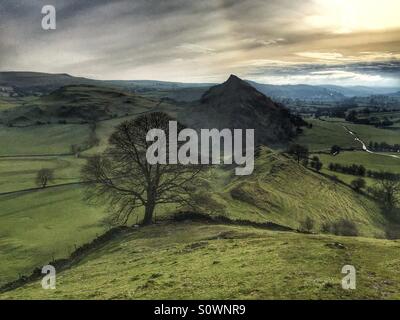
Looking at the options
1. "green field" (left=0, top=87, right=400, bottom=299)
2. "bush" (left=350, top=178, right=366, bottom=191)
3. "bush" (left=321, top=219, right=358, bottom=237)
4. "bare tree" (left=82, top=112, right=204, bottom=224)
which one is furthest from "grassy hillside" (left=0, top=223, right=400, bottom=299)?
"bush" (left=350, top=178, right=366, bottom=191)

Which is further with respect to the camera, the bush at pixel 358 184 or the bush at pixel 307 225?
the bush at pixel 358 184

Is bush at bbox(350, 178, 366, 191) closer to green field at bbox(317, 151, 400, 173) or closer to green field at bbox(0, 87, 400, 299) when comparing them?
green field at bbox(0, 87, 400, 299)

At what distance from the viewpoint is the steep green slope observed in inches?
2657

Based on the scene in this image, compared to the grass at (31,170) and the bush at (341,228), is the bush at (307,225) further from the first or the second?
the grass at (31,170)

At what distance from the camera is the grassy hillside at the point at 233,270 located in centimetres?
2219

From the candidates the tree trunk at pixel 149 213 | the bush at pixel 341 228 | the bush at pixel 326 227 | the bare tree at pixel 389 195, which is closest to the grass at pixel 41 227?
the tree trunk at pixel 149 213

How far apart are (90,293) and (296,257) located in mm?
14388

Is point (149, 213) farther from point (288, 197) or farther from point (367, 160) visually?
point (367, 160)

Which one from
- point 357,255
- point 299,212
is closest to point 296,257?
point 357,255

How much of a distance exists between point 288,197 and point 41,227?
4809 cm

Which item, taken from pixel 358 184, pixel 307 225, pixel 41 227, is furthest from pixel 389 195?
pixel 41 227

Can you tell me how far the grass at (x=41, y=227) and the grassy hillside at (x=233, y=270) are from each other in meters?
10.6

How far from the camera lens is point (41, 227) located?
202 feet

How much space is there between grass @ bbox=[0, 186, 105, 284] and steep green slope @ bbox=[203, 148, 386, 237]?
20456 millimetres
